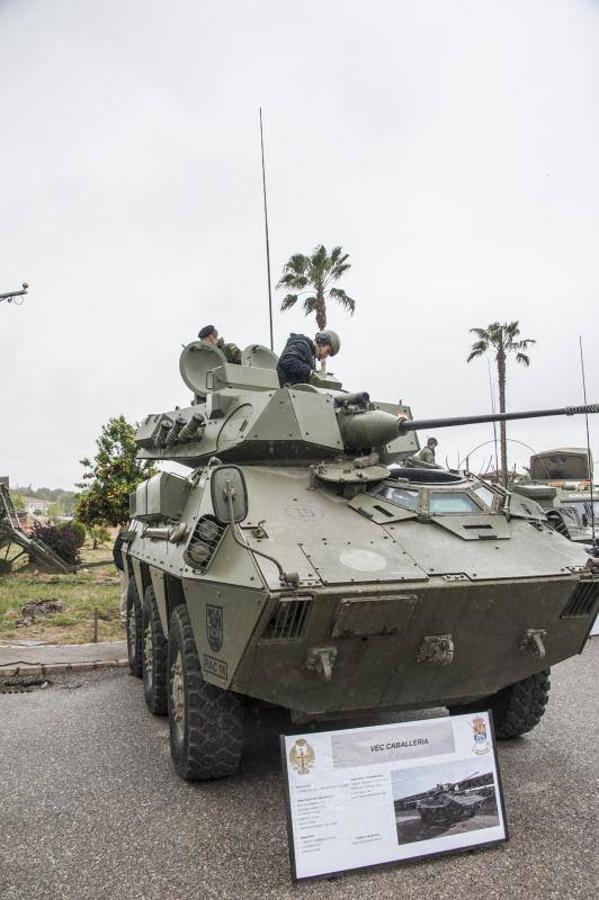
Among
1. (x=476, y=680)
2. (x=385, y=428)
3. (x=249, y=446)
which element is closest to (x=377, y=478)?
(x=385, y=428)

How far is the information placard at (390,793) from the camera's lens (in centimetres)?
375

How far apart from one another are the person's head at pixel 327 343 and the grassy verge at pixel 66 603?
18.9 ft

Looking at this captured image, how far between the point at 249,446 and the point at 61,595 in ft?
31.7

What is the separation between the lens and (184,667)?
501 cm

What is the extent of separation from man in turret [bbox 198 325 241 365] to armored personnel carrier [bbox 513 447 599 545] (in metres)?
3.43

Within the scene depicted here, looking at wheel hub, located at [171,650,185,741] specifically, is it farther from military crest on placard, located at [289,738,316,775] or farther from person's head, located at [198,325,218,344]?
person's head, located at [198,325,218,344]

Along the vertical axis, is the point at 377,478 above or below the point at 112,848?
above

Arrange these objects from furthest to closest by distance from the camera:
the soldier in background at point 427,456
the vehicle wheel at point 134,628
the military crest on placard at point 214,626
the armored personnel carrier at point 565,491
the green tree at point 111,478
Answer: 1. the green tree at point 111,478
2. the armored personnel carrier at point 565,491
3. the vehicle wheel at point 134,628
4. the soldier in background at point 427,456
5. the military crest on placard at point 214,626

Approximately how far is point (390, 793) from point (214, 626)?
138 centimetres

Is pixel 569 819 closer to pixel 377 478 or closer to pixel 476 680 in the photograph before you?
pixel 476 680

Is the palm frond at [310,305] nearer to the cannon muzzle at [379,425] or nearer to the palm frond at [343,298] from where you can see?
the palm frond at [343,298]

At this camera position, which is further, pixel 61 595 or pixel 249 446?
pixel 61 595

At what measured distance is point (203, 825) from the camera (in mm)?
4406

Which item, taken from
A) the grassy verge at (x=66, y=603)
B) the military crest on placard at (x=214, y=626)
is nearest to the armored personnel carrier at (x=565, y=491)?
the military crest on placard at (x=214, y=626)
